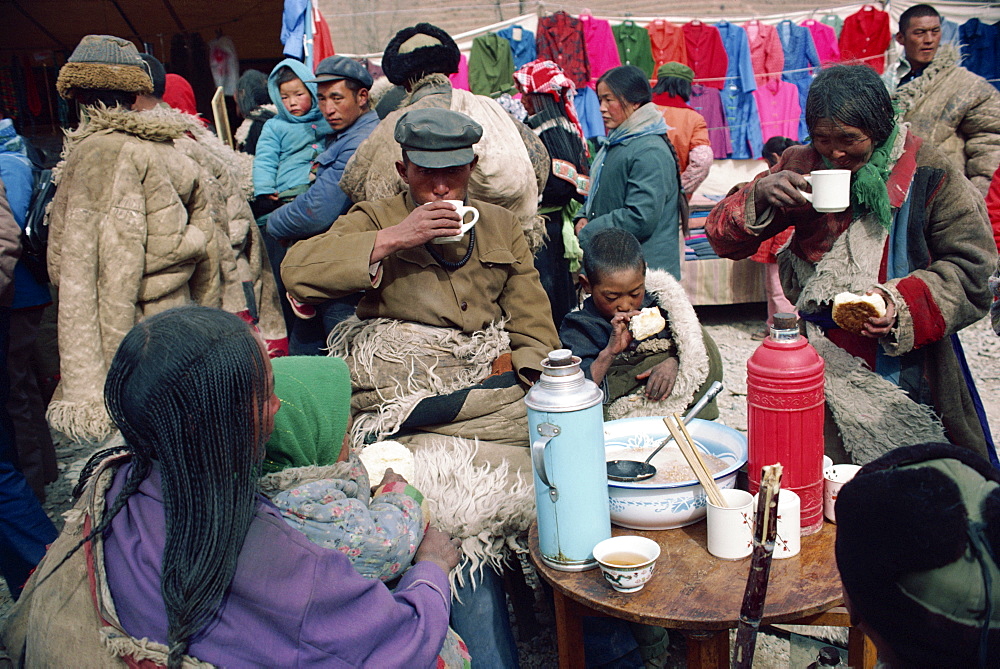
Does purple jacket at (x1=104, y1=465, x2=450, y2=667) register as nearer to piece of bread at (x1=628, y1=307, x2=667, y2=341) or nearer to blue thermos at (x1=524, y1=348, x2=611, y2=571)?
blue thermos at (x1=524, y1=348, x2=611, y2=571)

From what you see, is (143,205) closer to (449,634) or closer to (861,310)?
(449,634)

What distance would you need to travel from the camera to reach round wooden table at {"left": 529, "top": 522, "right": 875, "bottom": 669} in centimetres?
158

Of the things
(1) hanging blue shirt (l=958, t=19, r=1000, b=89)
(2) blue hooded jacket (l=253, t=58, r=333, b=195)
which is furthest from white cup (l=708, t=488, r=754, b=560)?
(1) hanging blue shirt (l=958, t=19, r=1000, b=89)

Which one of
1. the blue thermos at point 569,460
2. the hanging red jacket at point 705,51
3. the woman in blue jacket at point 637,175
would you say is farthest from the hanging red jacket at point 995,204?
the hanging red jacket at point 705,51

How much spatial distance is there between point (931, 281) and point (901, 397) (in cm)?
40

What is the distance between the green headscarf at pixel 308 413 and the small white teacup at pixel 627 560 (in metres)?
0.73

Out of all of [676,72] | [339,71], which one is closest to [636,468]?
[339,71]

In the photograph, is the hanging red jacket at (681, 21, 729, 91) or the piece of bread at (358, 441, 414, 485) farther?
the hanging red jacket at (681, 21, 729, 91)

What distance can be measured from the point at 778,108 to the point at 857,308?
7.39m

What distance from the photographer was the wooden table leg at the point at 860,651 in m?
1.89

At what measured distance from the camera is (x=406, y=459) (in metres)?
2.19

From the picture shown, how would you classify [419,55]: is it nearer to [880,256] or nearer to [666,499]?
[880,256]

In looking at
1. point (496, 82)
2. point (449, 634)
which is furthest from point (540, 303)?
point (496, 82)

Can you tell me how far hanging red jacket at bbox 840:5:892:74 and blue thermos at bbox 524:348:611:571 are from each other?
846 centimetres
